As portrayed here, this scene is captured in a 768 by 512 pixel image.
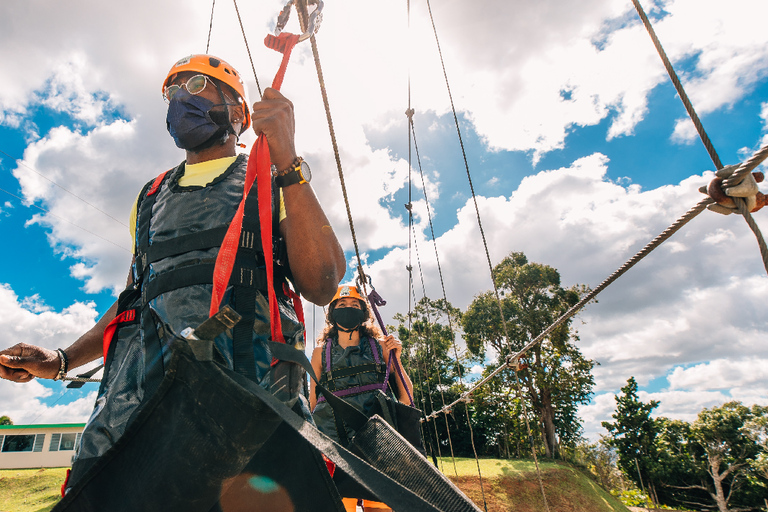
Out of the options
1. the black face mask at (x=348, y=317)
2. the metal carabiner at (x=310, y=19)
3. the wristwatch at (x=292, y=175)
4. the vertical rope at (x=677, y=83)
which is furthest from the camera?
the black face mask at (x=348, y=317)

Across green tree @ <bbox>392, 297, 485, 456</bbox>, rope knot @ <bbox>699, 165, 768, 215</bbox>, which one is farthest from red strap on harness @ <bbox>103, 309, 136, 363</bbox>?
green tree @ <bbox>392, 297, 485, 456</bbox>

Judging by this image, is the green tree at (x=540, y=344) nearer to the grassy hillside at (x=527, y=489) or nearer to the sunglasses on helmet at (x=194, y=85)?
the grassy hillside at (x=527, y=489)

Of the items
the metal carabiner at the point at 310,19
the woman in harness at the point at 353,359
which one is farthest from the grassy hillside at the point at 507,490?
the metal carabiner at the point at 310,19

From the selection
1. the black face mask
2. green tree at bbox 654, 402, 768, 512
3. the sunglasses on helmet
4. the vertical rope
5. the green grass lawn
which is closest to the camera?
the vertical rope

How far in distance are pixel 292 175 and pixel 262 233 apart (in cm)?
25

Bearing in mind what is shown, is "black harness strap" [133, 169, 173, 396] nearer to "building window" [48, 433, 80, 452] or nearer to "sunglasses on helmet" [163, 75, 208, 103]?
"sunglasses on helmet" [163, 75, 208, 103]

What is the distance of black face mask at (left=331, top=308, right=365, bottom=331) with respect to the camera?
4527 mm

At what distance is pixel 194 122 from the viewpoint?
59.2 inches

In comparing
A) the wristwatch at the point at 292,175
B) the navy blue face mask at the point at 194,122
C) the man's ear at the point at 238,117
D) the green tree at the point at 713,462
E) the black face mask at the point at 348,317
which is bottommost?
the green tree at the point at 713,462

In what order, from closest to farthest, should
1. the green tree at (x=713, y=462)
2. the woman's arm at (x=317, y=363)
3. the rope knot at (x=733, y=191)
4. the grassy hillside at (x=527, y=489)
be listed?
the rope knot at (x=733, y=191)
the woman's arm at (x=317, y=363)
the grassy hillside at (x=527, y=489)
the green tree at (x=713, y=462)

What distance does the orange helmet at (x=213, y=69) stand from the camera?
1.63m

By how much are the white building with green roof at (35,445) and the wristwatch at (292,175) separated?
87.8ft

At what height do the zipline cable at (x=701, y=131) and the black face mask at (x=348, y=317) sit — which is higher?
the black face mask at (x=348, y=317)

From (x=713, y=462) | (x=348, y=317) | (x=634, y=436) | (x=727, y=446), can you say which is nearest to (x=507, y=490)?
(x=348, y=317)
